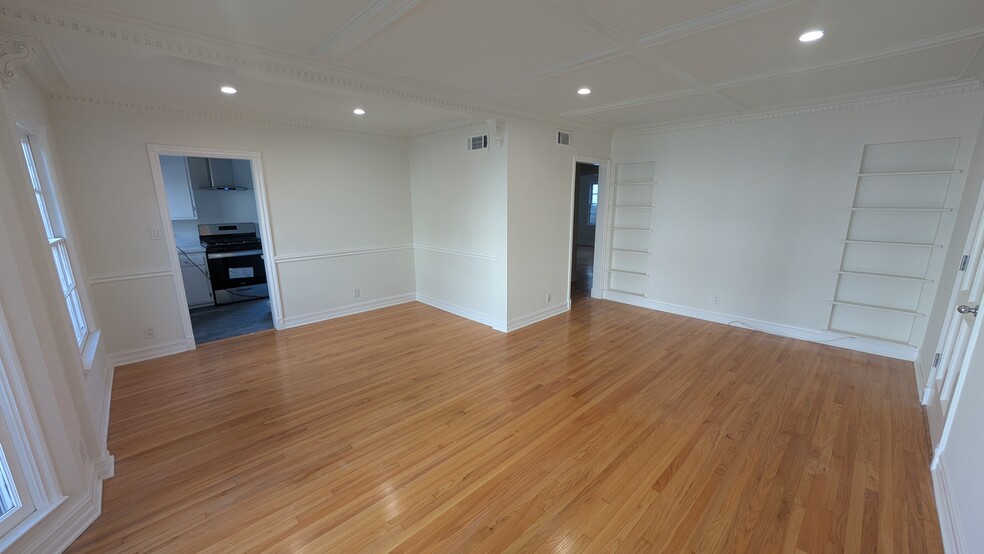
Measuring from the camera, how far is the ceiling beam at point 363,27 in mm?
1879

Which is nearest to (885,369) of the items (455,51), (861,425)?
(861,425)

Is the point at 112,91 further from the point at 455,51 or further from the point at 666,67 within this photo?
the point at 666,67

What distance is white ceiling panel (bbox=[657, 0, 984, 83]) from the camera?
1.87m

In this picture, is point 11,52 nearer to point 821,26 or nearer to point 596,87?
point 596,87

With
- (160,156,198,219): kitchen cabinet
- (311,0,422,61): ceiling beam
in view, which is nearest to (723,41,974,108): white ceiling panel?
(311,0,422,61): ceiling beam

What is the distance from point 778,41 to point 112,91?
16.9 ft

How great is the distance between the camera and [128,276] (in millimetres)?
3518

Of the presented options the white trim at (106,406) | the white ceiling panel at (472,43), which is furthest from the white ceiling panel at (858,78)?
the white trim at (106,406)

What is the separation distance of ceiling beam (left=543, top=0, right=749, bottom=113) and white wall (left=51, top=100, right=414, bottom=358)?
364 cm

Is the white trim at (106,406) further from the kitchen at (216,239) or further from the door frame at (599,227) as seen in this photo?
the door frame at (599,227)

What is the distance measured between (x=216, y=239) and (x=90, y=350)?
345 cm

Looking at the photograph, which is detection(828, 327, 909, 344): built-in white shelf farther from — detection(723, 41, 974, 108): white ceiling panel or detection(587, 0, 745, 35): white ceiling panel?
detection(587, 0, 745, 35): white ceiling panel

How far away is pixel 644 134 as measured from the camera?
510cm

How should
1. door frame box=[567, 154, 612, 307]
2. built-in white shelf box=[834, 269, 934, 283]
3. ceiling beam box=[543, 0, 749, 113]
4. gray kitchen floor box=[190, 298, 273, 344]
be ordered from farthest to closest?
door frame box=[567, 154, 612, 307] → gray kitchen floor box=[190, 298, 273, 344] → built-in white shelf box=[834, 269, 934, 283] → ceiling beam box=[543, 0, 749, 113]
